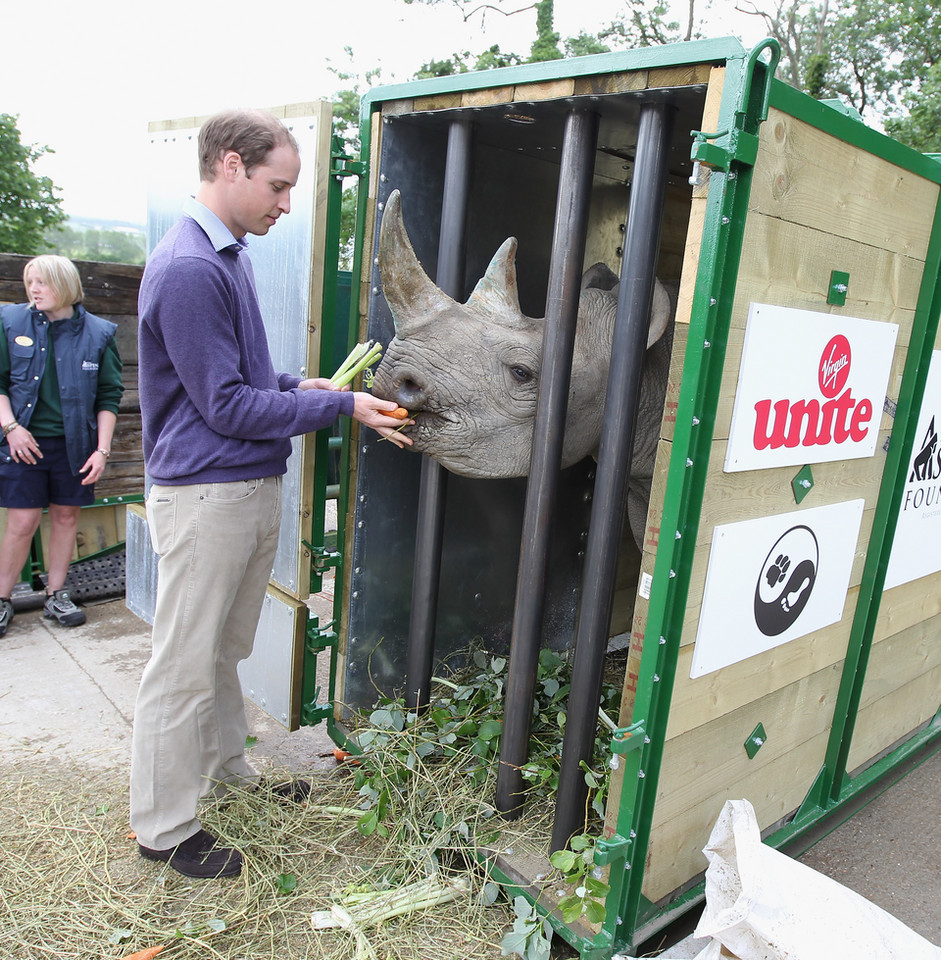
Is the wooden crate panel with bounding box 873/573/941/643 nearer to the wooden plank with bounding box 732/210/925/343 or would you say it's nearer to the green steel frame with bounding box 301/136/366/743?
the wooden plank with bounding box 732/210/925/343

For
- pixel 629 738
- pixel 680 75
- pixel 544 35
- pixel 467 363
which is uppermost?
pixel 544 35

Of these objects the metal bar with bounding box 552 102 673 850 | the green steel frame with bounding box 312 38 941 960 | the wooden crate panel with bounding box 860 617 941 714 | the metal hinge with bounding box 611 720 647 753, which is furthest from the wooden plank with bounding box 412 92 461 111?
the wooden crate panel with bounding box 860 617 941 714

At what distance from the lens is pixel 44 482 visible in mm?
4562

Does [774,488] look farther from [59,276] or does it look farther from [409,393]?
[59,276]

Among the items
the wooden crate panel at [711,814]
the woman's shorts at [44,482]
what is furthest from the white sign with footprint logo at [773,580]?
the woman's shorts at [44,482]

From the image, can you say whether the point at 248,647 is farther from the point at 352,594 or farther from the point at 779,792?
the point at 779,792

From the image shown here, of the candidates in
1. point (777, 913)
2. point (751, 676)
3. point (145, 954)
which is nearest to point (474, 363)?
point (751, 676)

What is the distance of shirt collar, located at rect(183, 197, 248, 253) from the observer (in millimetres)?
2379

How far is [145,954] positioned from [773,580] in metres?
2.09

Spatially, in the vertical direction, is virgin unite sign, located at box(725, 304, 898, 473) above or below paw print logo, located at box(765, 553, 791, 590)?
above

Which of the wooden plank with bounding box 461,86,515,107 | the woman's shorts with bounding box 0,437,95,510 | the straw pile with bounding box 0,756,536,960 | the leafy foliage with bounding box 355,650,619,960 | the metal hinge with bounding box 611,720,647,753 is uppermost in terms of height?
the wooden plank with bounding box 461,86,515,107

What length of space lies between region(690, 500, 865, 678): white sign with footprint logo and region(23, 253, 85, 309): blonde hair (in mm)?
3828

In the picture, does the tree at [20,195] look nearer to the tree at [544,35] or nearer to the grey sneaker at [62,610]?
the tree at [544,35]

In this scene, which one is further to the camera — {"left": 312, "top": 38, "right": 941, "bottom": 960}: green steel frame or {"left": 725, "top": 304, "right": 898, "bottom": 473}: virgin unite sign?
{"left": 725, "top": 304, "right": 898, "bottom": 473}: virgin unite sign
